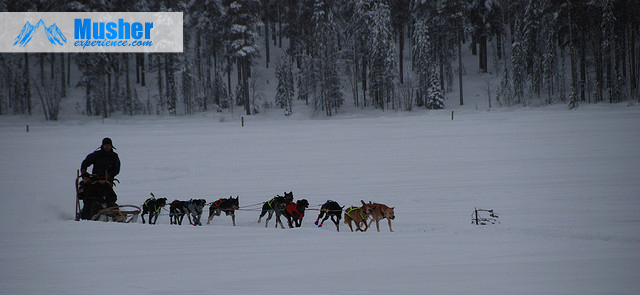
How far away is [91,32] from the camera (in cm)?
4200

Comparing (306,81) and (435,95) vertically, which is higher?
(306,81)

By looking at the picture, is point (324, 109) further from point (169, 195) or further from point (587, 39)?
point (169, 195)

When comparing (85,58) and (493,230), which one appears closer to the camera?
(493,230)

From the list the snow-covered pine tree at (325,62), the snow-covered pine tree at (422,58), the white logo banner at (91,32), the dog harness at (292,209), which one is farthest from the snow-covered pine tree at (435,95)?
the dog harness at (292,209)

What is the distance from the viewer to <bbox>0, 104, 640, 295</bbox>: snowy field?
5.23m

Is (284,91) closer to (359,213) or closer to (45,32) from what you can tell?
(45,32)

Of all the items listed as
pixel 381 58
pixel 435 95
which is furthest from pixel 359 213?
pixel 381 58

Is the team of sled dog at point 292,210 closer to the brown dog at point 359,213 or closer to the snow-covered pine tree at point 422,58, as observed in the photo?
the brown dog at point 359,213

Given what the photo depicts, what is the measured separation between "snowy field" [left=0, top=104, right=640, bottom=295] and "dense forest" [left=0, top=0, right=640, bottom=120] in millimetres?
13214

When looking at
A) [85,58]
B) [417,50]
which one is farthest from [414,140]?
[85,58]

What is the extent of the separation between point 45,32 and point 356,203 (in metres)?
47.0

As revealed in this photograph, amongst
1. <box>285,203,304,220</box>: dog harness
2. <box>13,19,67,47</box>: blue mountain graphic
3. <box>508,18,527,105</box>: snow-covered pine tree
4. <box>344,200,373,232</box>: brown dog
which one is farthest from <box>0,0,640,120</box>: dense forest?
<box>285,203,304,220</box>: dog harness

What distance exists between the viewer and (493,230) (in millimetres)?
8117

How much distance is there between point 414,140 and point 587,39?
89.6ft
